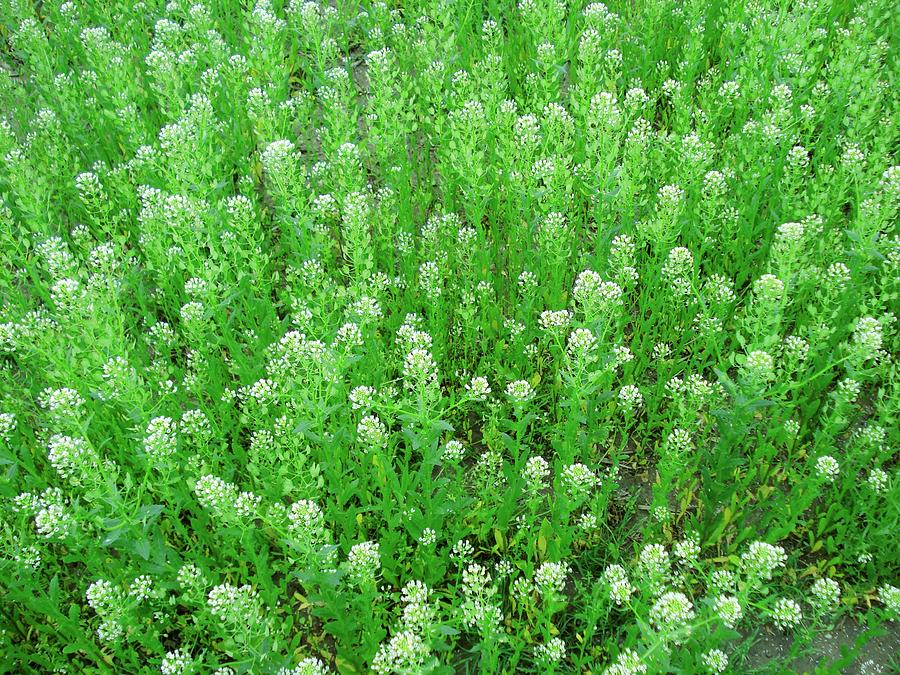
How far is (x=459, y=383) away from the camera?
194 inches

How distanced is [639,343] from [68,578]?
12.7 ft

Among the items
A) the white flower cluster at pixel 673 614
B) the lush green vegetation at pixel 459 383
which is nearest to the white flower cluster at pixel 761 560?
the lush green vegetation at pixel 459 383

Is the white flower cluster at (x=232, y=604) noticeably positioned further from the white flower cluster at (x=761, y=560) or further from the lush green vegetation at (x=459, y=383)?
the white flower cluster at (x=761, y=560)

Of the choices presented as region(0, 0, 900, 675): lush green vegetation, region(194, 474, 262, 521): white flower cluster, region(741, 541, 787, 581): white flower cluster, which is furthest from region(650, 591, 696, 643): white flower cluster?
region(194, 474, 262, 521): white flower cluster

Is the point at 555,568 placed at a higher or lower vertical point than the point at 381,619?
higher

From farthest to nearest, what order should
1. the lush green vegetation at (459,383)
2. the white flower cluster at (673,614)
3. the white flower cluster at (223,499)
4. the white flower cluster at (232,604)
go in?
the lush green vegetation at (459,383)
the white flower cluster at (223,499)
the white flower cluster at (232,604)
the white flower cluster at (673,614)

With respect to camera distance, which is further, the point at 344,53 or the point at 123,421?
the point at 344,53

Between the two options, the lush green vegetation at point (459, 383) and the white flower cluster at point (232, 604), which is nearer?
the white flower cluster at point (232, 604)

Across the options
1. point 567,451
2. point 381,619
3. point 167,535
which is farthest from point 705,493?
point 167,535

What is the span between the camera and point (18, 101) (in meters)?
7.00

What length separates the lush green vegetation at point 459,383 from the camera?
3568 millimetres

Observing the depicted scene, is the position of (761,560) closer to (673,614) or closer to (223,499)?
(673,614)

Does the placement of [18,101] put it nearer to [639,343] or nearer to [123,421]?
[123,421]

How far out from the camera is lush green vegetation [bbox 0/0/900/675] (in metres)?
3.57
